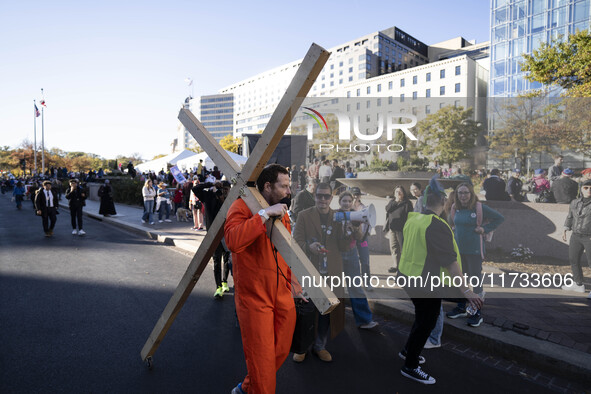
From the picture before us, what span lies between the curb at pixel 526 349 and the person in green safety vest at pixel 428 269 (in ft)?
2.93

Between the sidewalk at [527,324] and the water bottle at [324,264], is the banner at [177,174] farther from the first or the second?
the water bottle at [324,264]

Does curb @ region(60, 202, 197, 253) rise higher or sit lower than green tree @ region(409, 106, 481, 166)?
lower

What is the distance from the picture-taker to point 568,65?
11.4 meters

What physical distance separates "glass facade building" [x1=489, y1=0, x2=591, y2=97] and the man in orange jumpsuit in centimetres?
3918

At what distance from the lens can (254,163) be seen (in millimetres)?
2158

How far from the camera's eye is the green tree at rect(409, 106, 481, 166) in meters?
3.02

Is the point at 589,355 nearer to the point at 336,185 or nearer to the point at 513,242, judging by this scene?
the point at 513,242

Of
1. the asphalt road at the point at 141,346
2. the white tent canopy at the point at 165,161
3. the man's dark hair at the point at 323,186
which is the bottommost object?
the asphalt road at the point at 141,346

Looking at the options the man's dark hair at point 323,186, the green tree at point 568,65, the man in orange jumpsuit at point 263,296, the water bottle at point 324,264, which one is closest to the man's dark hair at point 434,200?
the man's dark hair at point 323,186

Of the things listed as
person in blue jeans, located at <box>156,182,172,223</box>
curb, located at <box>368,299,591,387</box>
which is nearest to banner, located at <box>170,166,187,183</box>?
person in blue jeans, located at <box>156,182,172,223</box>

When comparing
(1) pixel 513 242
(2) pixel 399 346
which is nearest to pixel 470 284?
(1) pixel 513 242

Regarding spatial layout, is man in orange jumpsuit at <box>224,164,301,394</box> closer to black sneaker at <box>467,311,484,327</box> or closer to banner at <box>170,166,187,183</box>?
black sneaker at <box>467,311,484,327</box>

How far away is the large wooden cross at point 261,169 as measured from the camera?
179 cm

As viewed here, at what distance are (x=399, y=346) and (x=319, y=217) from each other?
196 cm
